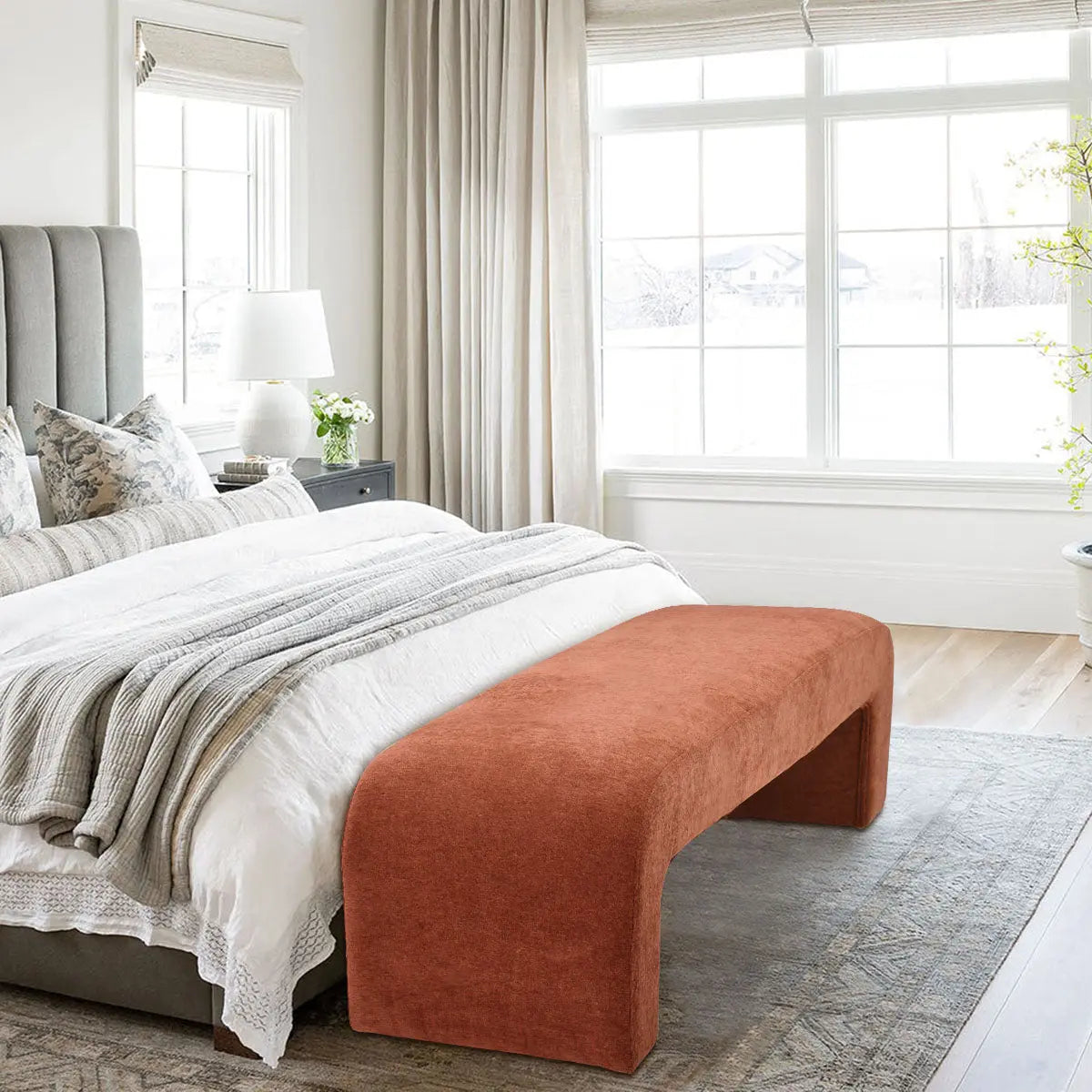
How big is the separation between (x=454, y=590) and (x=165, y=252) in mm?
2635

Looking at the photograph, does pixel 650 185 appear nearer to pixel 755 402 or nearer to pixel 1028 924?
pixel 755 402

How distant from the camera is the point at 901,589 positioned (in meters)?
6.06

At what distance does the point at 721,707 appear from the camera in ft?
9.40

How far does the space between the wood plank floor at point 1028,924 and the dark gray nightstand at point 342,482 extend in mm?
1957

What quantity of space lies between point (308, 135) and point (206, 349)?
0.97 metres

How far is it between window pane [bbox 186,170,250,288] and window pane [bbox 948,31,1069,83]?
8.90 feet

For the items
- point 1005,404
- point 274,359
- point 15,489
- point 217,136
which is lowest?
point 15,489

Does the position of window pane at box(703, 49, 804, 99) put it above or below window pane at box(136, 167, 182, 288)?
above

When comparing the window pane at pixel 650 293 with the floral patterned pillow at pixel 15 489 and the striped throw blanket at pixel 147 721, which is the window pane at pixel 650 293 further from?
the striped throw blanket at pixel 147 721

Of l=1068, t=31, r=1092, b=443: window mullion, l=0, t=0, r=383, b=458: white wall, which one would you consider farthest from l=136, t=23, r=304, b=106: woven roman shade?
l=1068, t=31, r=1092, b=443: window mullion

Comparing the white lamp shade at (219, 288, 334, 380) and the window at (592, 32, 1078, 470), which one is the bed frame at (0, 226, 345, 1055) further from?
the window at (592, 32, 1078, 470)

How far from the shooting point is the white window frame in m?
5.03

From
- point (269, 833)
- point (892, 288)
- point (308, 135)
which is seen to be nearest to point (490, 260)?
point (308, 135)

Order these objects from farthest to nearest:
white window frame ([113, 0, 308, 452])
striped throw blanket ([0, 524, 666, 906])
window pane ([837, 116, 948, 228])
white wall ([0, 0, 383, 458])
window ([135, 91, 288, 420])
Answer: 1. window pane ([837, 116, 948, 228])
2. window ([135, 91, 288, 420])
3. white window frame ([113, 0, 308, 452])
4. white wall ([0, 0, 383, 458])
5. striped throw blanket ([0, 524, 666, 906])
